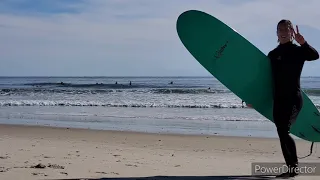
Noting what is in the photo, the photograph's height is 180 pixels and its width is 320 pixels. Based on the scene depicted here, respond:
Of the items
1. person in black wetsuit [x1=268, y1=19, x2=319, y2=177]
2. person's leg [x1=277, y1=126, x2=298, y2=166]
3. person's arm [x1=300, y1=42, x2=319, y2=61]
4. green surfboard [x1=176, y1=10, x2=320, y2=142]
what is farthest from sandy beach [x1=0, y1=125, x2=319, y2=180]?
person's arm [x1=300, y1=42, x2=319, y2=61]

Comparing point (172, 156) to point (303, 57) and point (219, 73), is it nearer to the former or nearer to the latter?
point (219, 73)

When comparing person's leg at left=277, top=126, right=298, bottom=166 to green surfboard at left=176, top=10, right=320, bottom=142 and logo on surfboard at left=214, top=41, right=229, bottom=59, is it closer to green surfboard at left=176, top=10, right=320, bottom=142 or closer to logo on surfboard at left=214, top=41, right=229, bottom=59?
green surfboard at left=176, top=10, right=320, bottom=142

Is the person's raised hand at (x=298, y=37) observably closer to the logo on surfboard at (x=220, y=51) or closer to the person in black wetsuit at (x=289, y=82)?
the person in black wetsuit at (x=289, y=82)

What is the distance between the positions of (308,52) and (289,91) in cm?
37

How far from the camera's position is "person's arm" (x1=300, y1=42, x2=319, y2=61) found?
3639 mm

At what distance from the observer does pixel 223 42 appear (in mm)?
4371

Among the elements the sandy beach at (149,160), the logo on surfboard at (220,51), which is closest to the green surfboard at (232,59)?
the logo on surfboard at (220,51)

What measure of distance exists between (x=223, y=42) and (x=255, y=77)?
0.50 m

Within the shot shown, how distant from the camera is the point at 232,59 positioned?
14.3 ft

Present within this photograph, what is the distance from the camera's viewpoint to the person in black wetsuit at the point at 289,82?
365cm

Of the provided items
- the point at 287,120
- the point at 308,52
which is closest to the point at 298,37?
the point at 308,52

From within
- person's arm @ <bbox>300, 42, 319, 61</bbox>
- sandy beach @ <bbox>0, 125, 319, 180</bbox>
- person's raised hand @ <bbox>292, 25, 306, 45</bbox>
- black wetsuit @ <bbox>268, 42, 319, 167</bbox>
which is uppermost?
person's raised hand @ <bbox>292, 25, 306, 45</bbox>

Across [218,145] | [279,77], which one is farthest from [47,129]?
[279,77]

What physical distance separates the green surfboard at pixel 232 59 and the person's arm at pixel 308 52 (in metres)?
0.60
